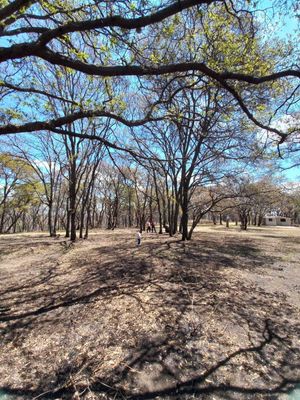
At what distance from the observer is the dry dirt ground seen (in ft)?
10.0

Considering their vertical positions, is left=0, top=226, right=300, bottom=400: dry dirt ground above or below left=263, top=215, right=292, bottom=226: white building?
below

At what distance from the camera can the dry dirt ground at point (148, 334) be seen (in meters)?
3.05

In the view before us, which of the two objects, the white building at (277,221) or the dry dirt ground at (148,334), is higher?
the white building at (277,221)

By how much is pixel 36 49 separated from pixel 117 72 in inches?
42.2

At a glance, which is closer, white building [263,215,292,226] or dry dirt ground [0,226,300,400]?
dry dirt ground [0,226,300,400]

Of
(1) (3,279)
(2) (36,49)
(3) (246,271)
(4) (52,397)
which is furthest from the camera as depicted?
(3) (246,271)

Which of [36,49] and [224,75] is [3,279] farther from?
[224,75]

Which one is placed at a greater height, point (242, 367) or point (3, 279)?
A: point (3, 279)

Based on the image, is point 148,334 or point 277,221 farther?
point 277,221

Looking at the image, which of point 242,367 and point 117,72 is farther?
point 117,72

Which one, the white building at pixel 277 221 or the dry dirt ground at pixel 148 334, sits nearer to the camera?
the dry dirt ground at pixel 148 334

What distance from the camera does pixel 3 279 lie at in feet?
23.2

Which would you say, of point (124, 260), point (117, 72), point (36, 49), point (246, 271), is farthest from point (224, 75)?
point (124, 260)

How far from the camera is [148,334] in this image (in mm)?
4148
